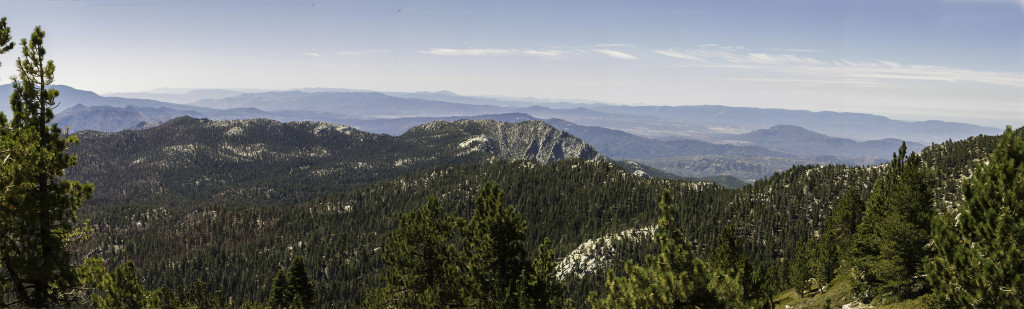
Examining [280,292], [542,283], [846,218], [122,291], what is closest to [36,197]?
[122,291]

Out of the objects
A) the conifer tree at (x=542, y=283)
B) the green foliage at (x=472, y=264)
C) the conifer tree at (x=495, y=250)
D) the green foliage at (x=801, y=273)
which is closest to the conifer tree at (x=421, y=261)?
the green foliage at (x=472, y=264)

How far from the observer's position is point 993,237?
25.3 m

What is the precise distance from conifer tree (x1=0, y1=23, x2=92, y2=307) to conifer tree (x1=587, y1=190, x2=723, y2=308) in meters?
25.1

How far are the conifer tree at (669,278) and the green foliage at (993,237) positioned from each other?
15900 millimetres

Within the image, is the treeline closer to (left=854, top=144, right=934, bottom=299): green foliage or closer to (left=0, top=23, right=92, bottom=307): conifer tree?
(left=854, top=144, right=934, bottom=299): green foliage

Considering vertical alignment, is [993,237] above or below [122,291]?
above

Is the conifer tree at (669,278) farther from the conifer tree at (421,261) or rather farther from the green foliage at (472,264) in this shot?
the conifer tree at (421,261)

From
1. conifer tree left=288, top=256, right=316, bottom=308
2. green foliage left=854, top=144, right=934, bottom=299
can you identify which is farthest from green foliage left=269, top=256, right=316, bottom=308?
green foliage left=854, top=144, right=934, bottom=299

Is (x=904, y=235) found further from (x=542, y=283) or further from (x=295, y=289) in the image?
(x=295, y=289)

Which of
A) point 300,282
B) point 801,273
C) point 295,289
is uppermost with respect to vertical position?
point 300,282

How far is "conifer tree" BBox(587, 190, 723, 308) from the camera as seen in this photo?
70.0 ft

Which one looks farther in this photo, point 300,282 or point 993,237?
point 300,282

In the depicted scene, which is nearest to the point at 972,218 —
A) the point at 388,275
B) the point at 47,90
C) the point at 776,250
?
the point at 388,275

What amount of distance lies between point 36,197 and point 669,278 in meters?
27.4
